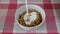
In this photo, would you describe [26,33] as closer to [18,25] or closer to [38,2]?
[18,25]

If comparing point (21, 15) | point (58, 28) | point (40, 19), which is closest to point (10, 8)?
point (21, 15)

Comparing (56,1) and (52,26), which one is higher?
(56,1)

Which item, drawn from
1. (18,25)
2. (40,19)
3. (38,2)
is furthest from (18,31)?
(38,2)

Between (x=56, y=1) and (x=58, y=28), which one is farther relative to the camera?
(x=56, y=1)

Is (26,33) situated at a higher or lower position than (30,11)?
lower

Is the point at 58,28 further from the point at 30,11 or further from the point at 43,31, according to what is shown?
the point at 30,11

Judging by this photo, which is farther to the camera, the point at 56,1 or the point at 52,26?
the point at 56,1
